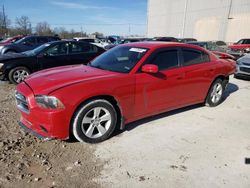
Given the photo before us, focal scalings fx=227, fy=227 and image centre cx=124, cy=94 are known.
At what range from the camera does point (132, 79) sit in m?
3.76

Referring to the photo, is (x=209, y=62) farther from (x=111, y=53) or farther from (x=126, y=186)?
(x=126, y=186)

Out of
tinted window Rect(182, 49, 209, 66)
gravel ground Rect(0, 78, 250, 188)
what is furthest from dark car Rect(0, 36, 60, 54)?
tinted window Rect(182, 49, 209, 66)

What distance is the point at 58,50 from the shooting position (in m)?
8.00

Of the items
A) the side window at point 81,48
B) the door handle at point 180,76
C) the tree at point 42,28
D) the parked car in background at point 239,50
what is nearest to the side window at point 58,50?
the side window at point 81,48

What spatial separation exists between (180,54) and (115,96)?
1800mm

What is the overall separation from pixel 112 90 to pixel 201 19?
130 feet

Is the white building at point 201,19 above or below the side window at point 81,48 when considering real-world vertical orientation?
above

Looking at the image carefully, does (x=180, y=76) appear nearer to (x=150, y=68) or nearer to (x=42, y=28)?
(x=150, y=68)

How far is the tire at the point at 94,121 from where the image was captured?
11.0ft

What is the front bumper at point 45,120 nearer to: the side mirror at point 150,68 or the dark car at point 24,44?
the side mirror at point 150,68

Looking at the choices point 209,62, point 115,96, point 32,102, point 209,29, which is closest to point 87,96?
point 115,96

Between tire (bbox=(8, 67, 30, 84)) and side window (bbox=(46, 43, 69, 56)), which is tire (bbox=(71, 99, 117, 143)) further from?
side window (bbox=(46, 43, 69, 56))

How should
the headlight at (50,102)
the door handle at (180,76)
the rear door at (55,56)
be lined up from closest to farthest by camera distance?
the headlight at (50,102), the door handle at (180,76), the rear door at (55,56)

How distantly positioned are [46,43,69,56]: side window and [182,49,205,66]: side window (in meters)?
4.83
